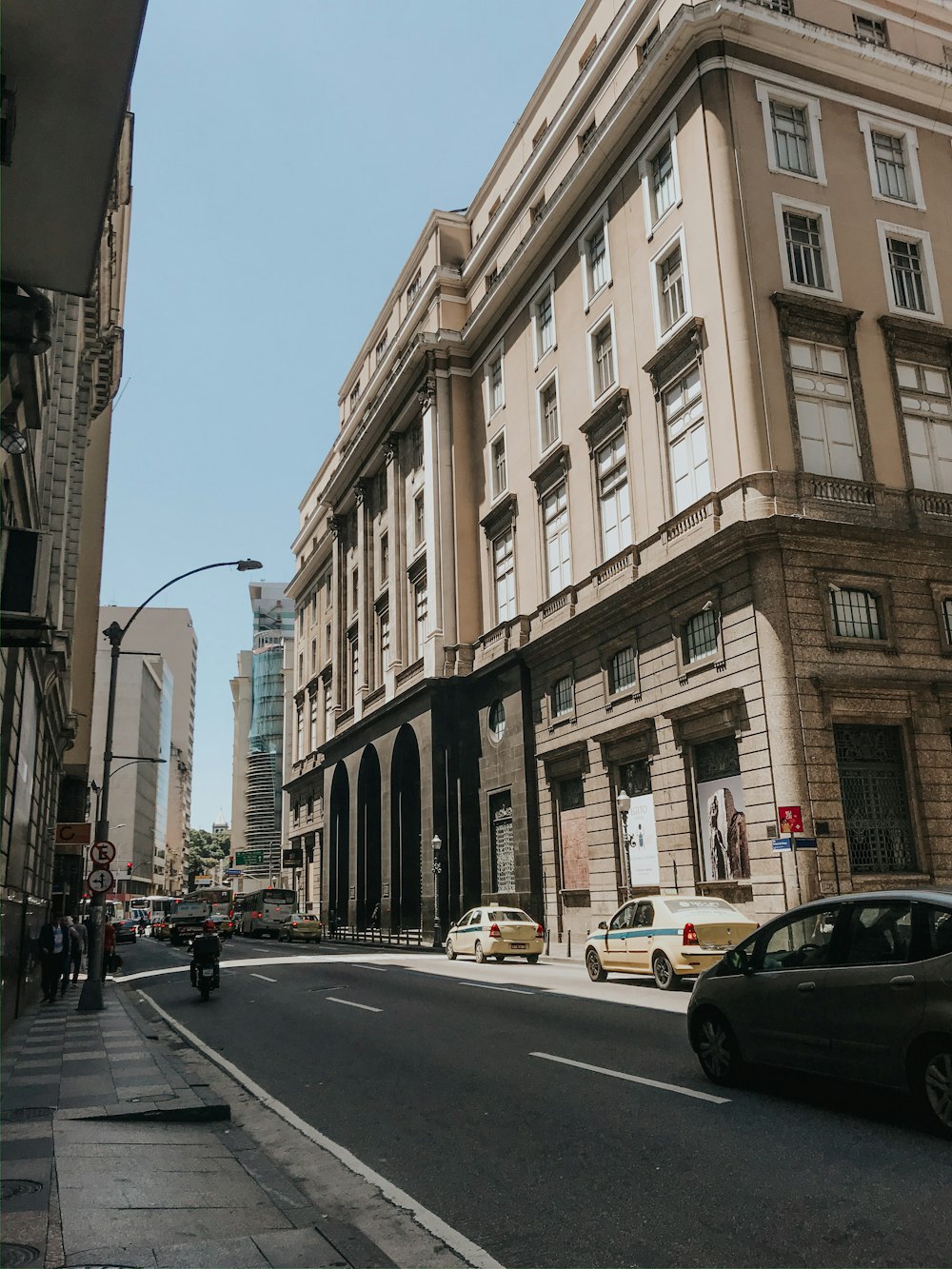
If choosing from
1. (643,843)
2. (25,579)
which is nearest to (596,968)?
(643,843)

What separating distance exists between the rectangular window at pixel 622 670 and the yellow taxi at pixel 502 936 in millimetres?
7368

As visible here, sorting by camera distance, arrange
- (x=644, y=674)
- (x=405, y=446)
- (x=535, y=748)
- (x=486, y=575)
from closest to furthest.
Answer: (x=644, y=674) < (x=535, y=748) < (x=486, y=575) < (x=405, y=446)

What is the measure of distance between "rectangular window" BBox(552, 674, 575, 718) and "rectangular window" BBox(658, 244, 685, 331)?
38.5 ft

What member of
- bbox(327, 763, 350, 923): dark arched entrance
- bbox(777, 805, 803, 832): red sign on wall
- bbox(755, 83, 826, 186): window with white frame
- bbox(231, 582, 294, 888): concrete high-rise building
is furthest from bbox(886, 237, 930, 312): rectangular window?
bbox(231, 582, 294, 888): concrete high-rise building

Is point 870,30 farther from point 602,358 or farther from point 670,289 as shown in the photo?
point 602,358

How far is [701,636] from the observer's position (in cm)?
2647

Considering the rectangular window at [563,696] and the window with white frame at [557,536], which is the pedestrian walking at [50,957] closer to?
the rectangular window at [563,696]

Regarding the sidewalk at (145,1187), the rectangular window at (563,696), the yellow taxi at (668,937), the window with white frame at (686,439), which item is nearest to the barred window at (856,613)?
the window with white frame at (686,439)

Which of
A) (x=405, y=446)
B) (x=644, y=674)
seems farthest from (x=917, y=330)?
(x=405, y=446)

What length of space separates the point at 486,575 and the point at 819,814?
21943mm

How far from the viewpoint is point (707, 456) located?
2673 cm

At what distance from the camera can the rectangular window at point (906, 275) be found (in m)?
28.8

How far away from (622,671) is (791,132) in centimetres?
1643

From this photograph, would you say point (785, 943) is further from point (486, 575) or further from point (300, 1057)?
point (486, 575)
